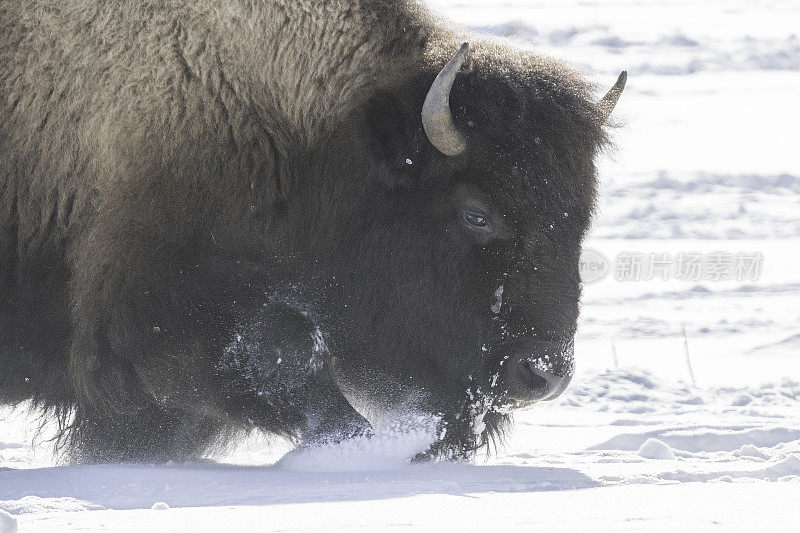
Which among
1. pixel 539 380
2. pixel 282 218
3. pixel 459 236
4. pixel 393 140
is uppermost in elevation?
pixel 393 140

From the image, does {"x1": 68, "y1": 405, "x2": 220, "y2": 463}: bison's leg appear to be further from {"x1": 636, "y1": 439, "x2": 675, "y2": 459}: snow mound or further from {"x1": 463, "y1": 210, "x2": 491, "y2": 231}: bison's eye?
{"x1": 636, "y1": 439, "x2": 675, "y2": 459}: snow mound

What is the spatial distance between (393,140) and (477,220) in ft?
1.29

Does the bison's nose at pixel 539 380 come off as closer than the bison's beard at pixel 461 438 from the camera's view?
Yes

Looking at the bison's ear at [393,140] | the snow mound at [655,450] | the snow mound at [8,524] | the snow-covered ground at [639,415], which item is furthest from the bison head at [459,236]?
the snow mound at [8,524]

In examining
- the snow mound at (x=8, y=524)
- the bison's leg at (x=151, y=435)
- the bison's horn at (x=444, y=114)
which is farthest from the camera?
the bison's leg at (x=151, y=435)

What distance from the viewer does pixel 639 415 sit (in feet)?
15.5

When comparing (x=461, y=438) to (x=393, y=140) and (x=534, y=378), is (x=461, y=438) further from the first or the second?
(x=393, y=140)

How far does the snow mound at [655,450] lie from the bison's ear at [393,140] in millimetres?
1143

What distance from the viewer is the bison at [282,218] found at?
11.2 ft

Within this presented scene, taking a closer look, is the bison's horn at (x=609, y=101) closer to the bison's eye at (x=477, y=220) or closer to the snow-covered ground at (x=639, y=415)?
the snow-covered ground at (x=639, y=415)

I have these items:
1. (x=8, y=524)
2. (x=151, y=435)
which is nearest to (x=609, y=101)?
(x=151, y=435)

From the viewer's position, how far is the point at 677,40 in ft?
52.7

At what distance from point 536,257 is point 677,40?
1360 cm

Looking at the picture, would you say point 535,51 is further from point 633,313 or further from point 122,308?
point 633,313
